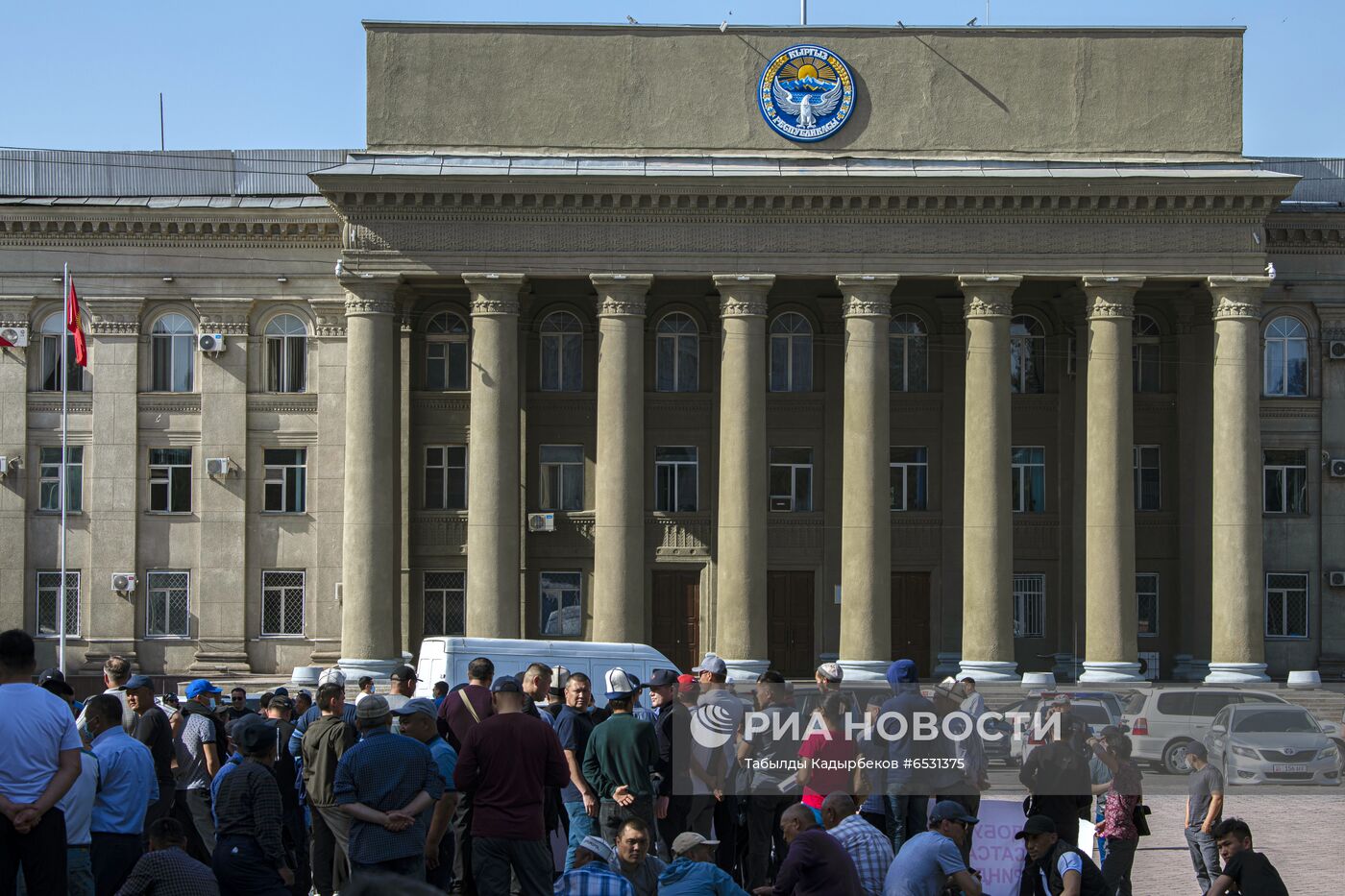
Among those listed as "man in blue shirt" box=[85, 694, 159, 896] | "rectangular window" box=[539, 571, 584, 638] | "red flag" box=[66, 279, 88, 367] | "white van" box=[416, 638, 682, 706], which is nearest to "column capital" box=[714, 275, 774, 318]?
"rectangular window" box=[539, 571, 584, 638]

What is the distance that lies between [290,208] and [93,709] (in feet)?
93.5

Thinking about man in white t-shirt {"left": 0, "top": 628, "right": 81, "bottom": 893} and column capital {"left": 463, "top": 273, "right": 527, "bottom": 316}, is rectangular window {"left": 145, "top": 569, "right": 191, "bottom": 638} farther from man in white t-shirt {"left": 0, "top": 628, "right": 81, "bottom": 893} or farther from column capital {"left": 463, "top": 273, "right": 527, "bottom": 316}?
man in white t-shirt {"left": 0, "top": 628, "right": 81, "bottom": 893}

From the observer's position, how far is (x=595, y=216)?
1430 inches

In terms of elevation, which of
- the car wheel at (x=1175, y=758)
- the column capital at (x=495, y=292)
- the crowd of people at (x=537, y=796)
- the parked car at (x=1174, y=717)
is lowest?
the car wheel at (x=1175, y=758)

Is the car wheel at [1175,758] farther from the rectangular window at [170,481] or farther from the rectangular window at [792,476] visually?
the rectangular window at [170,481]

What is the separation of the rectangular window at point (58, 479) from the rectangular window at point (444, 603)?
319 inches

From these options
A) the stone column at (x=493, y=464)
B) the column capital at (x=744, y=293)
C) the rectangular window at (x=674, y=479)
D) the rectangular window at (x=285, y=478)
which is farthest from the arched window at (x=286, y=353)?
the column capital at (x=744, y=293)

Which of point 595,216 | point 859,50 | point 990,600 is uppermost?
point 859,50

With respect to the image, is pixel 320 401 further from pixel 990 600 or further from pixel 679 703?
pixel 679 703

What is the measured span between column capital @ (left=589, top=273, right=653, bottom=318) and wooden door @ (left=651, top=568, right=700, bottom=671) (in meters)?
6.48

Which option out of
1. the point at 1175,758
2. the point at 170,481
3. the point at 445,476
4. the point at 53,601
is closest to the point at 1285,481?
the point at 1175,758

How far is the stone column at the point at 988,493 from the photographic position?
1407 inches

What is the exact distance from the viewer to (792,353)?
39812mm

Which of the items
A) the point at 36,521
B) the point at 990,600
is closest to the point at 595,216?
the point at 990,600
